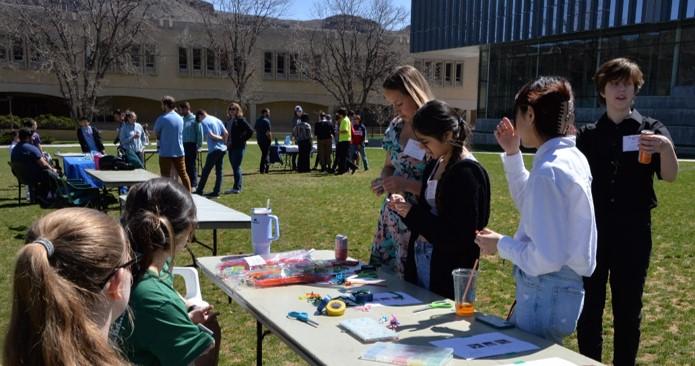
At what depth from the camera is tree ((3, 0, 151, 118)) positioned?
30703mm

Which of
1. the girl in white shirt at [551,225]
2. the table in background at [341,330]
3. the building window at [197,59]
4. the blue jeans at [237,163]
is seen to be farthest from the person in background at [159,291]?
the building window at [197,59]

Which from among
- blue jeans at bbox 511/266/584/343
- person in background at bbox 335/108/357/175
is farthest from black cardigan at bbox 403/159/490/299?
person in background at bbox 335/108/357/175

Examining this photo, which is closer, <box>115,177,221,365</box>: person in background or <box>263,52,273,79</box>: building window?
<box>115,177,221,365</box>: person in background

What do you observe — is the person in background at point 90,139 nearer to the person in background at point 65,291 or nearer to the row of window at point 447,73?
the person in background at point 65,291

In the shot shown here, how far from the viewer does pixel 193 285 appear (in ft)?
8.96

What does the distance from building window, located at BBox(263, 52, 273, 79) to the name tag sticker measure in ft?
131

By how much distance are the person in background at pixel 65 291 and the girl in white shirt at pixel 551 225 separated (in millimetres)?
1198


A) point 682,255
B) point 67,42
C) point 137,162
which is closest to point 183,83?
point 67,42

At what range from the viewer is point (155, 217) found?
208 cm

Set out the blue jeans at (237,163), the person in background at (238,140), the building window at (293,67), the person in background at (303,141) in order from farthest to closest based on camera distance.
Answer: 1. the building window at (293,67)
2. the person in background at (303,141)
3. the person in background at (238,140)
4. the blue jeans at (237,163)

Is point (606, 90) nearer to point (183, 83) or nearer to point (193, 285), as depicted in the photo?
point (193, 285)

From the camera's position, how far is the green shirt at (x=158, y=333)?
1.87 metres

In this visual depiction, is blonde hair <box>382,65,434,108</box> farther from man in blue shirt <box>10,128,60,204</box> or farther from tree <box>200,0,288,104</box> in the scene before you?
tree <box>200,0,288,104</box>

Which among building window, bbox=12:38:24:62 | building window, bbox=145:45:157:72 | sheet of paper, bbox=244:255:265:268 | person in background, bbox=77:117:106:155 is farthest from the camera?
building window, bbox=145:45:157:72
